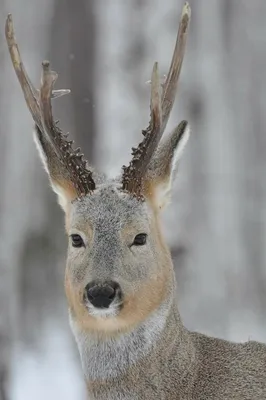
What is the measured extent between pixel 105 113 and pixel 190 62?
158 centimetres

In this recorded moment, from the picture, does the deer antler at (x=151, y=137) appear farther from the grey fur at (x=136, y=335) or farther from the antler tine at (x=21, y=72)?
the antler tine at (x=21, y=72)

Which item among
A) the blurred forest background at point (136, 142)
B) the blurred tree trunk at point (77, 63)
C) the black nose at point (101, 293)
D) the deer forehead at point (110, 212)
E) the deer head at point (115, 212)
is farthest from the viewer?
the blurred tree trunk at point (77, 63)

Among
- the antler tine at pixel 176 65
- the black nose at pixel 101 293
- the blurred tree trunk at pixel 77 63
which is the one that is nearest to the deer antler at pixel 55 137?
the antler tine at pixel 176 65

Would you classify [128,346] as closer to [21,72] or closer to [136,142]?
[21,72]

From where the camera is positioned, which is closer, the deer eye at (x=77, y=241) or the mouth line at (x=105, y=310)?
the mouth line at (x=105, y=310)

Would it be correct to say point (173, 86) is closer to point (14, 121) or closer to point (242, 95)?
point (14, 121)

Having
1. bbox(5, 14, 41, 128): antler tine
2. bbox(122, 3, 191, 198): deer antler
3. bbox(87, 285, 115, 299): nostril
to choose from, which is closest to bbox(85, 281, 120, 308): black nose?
bbox(87, 285, 115, 299): nostril

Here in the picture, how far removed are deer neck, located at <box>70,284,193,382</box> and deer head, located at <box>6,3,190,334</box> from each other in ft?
0.16

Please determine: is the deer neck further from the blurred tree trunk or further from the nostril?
the blurred tree trunk

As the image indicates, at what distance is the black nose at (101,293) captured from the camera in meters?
5.58

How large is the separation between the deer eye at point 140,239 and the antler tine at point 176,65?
54 cm

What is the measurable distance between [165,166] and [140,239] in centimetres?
Result: 51

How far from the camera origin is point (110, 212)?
589 centimetres

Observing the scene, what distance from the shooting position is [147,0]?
1444 centimetres
